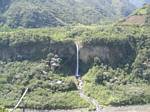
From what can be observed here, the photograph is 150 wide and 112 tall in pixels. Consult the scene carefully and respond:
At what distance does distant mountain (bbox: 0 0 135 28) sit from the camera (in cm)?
9675

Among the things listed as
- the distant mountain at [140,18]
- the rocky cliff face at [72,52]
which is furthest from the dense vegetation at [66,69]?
the distant mountain at [140,18]

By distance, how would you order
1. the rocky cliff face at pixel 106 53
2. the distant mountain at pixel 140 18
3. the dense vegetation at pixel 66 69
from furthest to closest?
the distant mountain at pixel 140 18
the rocky cliff face at pixel 106 53
the dense vegetation at pixel 66 69

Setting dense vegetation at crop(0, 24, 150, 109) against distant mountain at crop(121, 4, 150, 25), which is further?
distant mountain at crop(121, 4, 150, 25)

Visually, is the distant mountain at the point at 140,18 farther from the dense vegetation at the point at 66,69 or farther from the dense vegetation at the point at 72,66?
the dense vegetation at the point at 72,66

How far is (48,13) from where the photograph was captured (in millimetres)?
100312

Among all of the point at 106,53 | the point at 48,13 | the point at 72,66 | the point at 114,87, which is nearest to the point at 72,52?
the point at 72,66

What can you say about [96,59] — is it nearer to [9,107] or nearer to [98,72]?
[98,72]

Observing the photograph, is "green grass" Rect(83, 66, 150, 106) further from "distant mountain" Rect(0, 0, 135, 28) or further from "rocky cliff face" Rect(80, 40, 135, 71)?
"distant mountain" Rect(0, 0, 135, 28)

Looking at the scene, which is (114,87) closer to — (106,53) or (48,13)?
(106,53)

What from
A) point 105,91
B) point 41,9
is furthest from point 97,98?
point 41,9

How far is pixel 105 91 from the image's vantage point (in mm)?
60250

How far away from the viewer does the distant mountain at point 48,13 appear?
3809 inches

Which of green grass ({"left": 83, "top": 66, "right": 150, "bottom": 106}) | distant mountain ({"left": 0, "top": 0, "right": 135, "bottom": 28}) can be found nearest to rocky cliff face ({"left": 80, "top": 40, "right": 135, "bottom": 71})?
green grass ({"left": 83, "top": 66, "right": 150, "bottom": 106})

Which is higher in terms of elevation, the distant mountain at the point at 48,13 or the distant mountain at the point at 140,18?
the distant mountain at the point at 140,18
